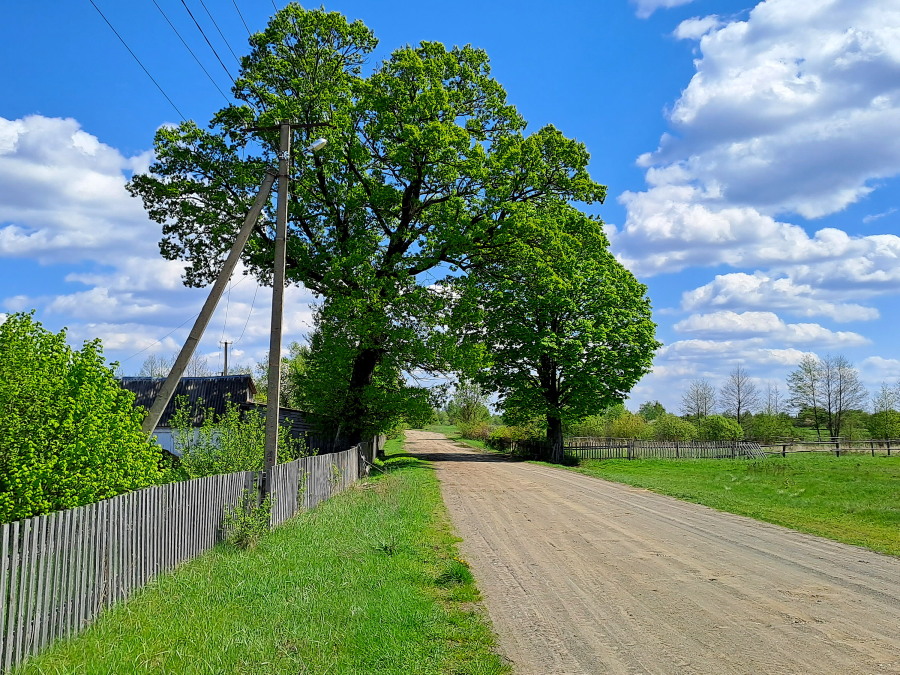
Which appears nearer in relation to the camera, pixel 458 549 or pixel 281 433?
pixel 458 549

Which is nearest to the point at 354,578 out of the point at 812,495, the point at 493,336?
the point at 812,495

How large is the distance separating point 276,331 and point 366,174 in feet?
46.4

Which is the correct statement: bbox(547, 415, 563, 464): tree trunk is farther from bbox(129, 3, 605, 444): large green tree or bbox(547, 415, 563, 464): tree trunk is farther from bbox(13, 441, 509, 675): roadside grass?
bbox(13, 441, 509, 675): roadside grass

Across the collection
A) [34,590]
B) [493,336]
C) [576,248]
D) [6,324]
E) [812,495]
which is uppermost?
A: [576,248]

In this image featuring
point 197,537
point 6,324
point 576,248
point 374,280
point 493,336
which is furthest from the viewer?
point 493,336

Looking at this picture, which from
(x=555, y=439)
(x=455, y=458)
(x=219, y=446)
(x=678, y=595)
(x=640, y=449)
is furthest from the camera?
(x=640, y=449)

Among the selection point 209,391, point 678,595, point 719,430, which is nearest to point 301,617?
point 678,595

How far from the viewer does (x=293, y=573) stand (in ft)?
27.8

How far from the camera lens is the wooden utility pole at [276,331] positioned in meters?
12.2

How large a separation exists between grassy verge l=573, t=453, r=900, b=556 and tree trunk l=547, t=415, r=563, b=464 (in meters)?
3.03

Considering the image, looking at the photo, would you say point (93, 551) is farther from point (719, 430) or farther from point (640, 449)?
point (719, 430)

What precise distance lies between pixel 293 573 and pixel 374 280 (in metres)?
15.5

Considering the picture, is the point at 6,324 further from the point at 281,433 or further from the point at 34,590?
the point at 281,433

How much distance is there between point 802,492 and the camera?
20781 mm
